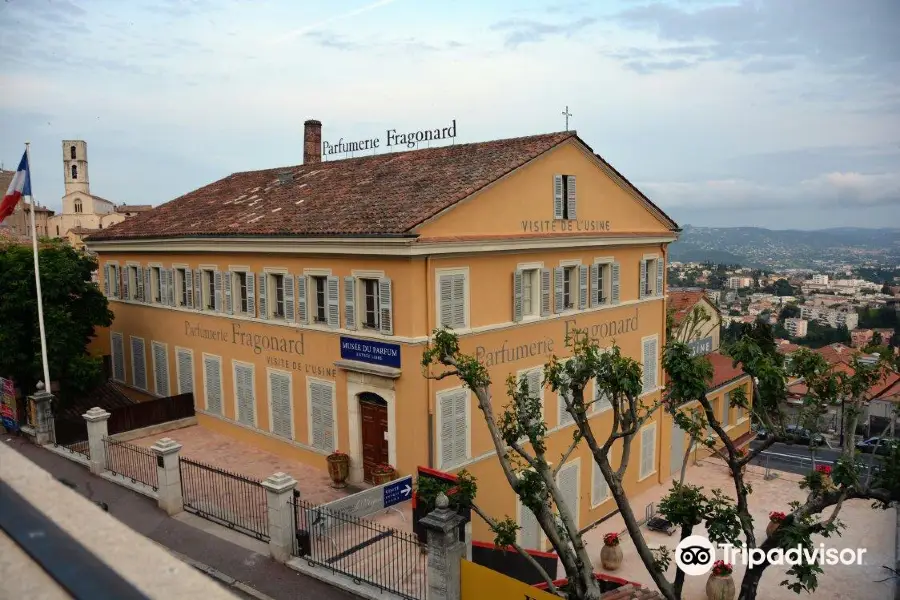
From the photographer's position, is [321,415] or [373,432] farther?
[321,415]

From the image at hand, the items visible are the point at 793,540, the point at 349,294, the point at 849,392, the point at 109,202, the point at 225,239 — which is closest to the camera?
the point at 793,540

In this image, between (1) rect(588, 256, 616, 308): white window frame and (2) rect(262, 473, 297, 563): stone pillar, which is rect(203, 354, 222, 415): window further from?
(1) rect(588, 256, 616, 308): white window frame

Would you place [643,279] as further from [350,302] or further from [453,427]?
[350,302]

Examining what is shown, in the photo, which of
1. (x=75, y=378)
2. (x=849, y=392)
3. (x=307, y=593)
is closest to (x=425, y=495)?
(x=307, y=593)

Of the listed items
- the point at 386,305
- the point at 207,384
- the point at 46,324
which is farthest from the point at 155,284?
the point at 386,305

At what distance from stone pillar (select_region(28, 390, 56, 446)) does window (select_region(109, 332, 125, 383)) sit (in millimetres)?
6783

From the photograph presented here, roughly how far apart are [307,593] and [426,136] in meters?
15.2

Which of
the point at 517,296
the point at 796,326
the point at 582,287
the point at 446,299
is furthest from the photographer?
the point at 796,326

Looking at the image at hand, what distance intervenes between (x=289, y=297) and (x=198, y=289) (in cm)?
529

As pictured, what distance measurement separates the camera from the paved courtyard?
1852cm

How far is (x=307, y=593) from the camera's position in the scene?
1241 cm

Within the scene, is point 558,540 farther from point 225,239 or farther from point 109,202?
point 109,202

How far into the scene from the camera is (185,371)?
23609 mm

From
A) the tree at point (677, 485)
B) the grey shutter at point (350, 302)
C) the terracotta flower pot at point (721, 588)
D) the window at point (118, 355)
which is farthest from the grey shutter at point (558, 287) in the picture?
the window at point (118, 355)
